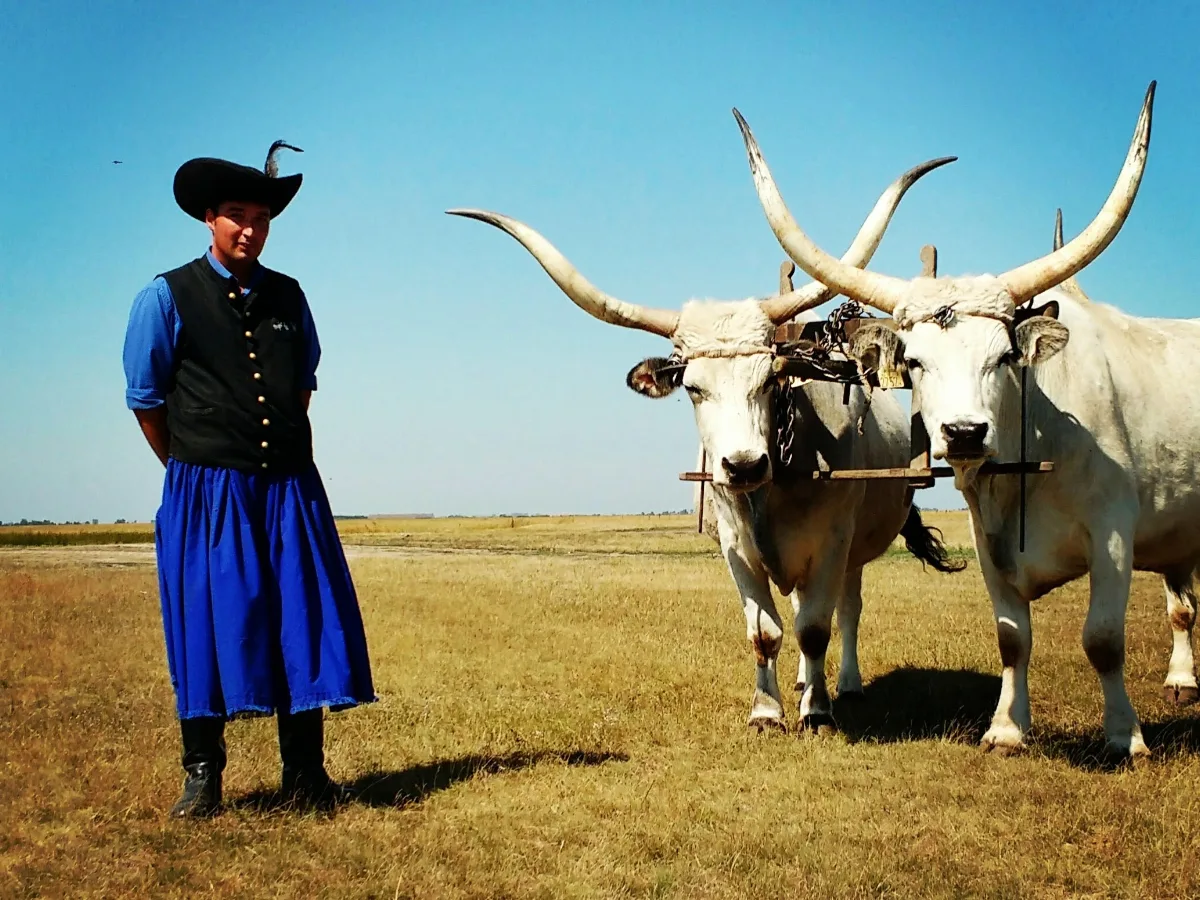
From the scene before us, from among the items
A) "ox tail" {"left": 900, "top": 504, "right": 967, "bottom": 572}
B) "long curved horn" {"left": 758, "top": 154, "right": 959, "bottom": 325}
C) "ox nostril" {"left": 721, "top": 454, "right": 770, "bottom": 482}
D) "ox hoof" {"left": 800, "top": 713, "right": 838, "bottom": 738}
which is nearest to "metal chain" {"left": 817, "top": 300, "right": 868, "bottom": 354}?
"long curved horn" {"left": 758, "top": 154, "right": 959, "bottom": 325}

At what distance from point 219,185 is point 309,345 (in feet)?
2.89

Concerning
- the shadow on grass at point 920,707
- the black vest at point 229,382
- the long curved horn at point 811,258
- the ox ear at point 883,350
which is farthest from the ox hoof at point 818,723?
the black vest at point 229,382

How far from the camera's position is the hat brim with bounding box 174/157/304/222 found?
5.24 meters

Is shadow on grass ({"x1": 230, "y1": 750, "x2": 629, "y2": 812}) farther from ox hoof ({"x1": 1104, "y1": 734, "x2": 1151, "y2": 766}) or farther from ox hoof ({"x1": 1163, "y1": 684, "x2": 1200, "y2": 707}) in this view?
ox hoof ({"x1": 1163, "y1": 684, "x2": 1200, "y2": 707})

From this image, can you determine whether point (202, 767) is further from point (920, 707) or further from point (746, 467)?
point (920, 707)

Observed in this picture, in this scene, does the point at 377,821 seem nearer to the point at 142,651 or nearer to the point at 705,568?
the point at 142,651

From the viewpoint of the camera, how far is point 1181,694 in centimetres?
841

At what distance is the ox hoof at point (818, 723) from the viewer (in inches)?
287

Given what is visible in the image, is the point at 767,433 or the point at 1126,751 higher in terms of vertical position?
the point at 767,433

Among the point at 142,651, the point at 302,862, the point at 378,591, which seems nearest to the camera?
the point at 302,862

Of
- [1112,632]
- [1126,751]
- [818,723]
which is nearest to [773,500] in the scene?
[818,723]

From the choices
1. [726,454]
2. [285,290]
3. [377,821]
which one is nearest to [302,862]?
[377,821]

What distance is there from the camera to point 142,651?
1069cm

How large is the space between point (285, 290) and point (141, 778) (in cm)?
259
